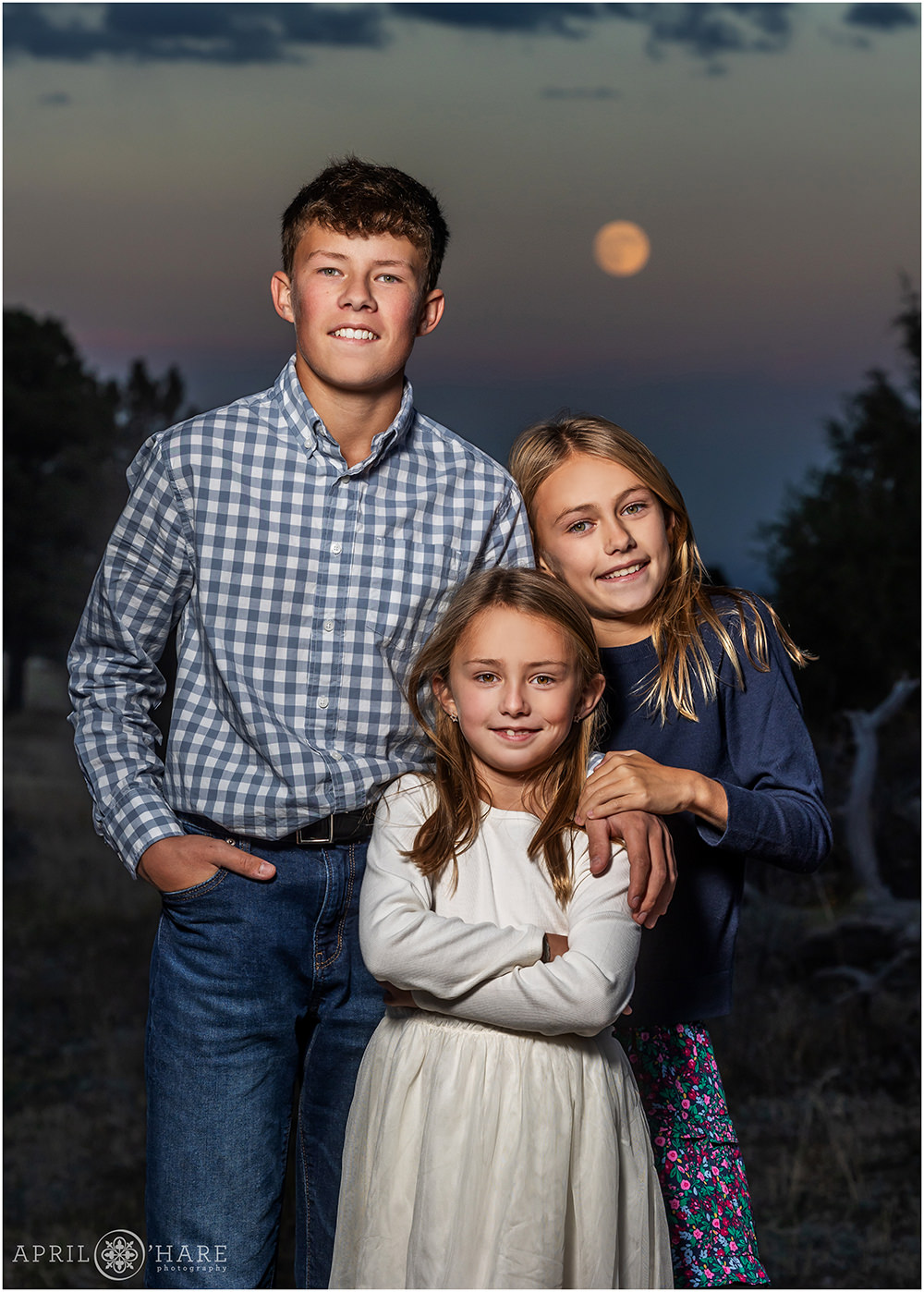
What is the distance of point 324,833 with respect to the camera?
1895mm

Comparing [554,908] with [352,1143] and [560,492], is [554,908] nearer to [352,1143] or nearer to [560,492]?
[352,1143]

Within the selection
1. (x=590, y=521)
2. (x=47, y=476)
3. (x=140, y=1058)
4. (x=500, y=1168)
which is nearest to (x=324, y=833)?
(x=500, y=1168)

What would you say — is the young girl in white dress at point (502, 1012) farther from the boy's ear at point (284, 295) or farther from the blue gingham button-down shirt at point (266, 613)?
the boy's ear at point (284, 295)

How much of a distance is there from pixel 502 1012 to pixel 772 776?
0.61 metres

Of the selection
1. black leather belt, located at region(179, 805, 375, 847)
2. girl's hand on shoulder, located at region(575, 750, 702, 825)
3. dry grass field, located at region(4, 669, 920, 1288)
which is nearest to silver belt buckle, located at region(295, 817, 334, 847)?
black leather belt, located at region(179, 805, 375, 847)

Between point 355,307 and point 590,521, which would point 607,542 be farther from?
point 355,307

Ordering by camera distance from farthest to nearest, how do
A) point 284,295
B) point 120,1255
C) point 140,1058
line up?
point 140,1058 → point 120,1255 → point 284,295

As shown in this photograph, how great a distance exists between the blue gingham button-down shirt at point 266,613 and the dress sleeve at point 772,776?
0.47 m

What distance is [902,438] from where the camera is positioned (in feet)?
22.4

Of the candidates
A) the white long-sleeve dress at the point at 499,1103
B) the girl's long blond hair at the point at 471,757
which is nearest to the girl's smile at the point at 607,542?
the girl's long blond hair at the point at 471,757

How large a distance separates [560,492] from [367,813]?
598mm

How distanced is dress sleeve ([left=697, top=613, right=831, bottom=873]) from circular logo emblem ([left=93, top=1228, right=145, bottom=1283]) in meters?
1.26

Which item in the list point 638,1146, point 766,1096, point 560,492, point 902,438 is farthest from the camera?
point 902,438

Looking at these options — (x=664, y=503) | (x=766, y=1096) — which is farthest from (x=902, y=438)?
(x=664, y=503)
